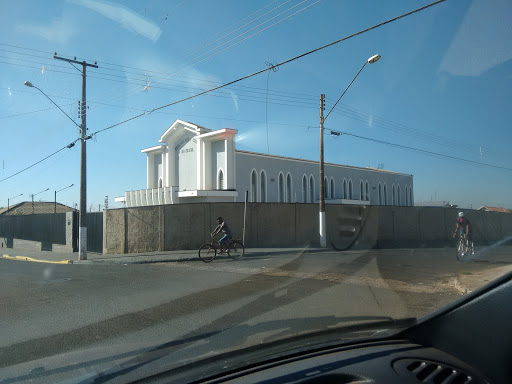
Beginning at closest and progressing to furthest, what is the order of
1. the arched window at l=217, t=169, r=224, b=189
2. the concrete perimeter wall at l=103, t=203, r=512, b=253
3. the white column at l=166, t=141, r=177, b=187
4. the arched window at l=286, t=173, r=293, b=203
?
the concrete perimeter wall at l=103, t=203, r=512, b=253 < the arched window at l=217, t=169, r=224, b=189 < the white column at l=166, t=141, r=177, b=187 < the arched window at l=286, t=173, r=293, b=203

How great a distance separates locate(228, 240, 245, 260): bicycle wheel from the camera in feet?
52.8

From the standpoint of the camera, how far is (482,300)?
99.7 inches

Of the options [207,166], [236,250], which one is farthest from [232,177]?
[236,250]

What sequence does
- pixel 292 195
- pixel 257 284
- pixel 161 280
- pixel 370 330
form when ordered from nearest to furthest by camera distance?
pixel 370 330 < pixel 257 284 < pixel 161 280 < pixel 292 195

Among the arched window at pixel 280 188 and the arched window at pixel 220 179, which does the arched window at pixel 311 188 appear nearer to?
the arched window at pixel 280 188

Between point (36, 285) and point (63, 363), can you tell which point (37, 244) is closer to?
point (36, 285)

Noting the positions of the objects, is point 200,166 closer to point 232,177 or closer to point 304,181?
point 232,177

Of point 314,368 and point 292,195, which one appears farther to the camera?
point 292,195

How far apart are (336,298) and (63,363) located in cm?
531

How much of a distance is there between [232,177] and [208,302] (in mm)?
22637

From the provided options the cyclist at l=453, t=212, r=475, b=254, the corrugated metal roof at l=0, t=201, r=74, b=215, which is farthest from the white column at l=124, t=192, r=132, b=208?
the cyclist at l=453, t=212, r=475, b=254

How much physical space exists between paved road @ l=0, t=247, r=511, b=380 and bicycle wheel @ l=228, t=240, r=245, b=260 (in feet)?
11.2

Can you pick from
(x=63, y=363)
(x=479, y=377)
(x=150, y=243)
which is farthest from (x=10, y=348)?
(x=150, y=243)

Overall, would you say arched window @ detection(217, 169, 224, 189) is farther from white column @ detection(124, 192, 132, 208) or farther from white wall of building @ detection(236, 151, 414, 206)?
white column @ detection(124, 192, 132, 208)
